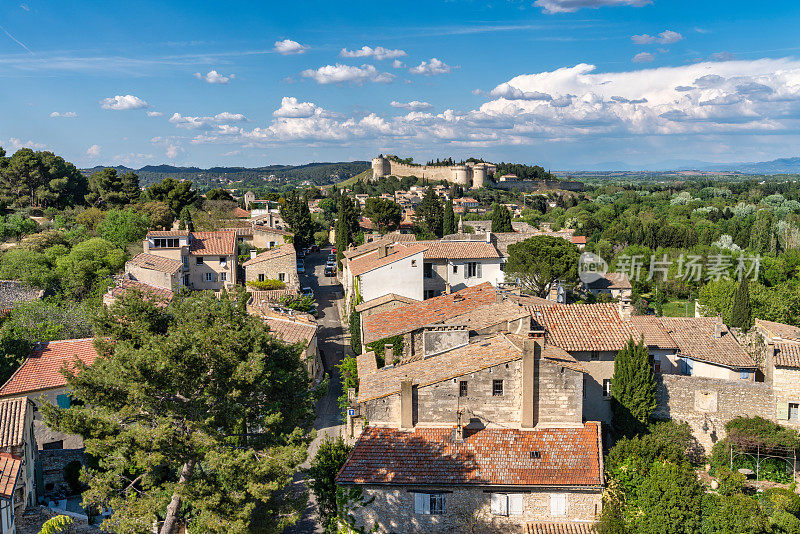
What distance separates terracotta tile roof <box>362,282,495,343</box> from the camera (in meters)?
28.7

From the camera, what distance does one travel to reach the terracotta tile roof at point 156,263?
→ 1596 inches

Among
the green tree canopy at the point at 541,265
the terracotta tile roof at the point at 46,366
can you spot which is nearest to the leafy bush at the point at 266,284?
the green tree canopy at the point at 541,265

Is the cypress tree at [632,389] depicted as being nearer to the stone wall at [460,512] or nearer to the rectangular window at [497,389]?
the rectangular window at [497,389]

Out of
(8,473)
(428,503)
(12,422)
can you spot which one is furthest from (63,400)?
(428,503)

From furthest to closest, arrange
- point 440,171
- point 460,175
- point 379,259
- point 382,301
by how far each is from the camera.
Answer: point 440,171, point 460,175, point 379,259, point 382,301

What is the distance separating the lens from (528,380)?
1975cm

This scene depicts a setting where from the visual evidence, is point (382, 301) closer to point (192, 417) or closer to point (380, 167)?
point (192, 417)

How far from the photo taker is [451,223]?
78.8 m

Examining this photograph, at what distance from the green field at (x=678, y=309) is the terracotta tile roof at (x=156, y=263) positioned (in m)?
45.7

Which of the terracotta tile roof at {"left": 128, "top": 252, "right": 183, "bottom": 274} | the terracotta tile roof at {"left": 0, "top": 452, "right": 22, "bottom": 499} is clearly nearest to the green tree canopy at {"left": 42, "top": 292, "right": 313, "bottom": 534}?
the terracotta tile roof at {"left": 0, "top": 452, "right": 22, "bottom": 499}

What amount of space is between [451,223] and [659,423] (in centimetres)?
5498

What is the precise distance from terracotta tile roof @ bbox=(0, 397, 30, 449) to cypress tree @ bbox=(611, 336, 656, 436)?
850 inches

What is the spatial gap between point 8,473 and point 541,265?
109 feet

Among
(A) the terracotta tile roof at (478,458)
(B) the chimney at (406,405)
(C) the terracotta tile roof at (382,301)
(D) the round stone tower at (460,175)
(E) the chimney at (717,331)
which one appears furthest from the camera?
(D) the round stone tower at (460,175)
